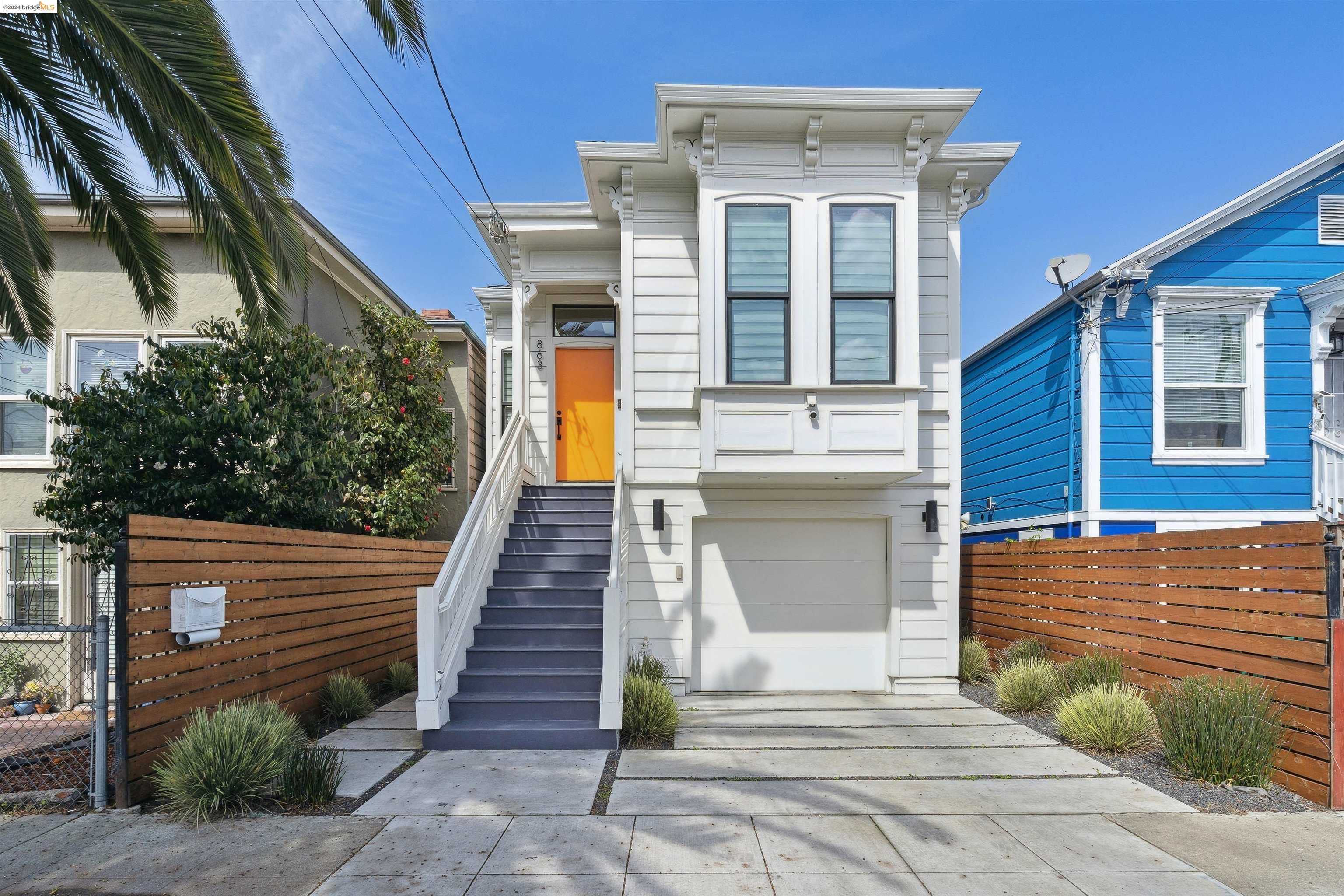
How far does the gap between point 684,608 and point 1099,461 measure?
5.11m

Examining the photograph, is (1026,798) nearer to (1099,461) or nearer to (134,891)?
(134,891)

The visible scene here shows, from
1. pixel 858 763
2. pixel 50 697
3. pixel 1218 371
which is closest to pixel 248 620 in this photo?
pixel 858 763

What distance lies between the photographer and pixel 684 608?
772 cm

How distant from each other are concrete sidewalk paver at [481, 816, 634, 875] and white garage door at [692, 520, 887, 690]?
149 inches

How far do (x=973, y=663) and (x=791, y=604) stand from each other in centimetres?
211

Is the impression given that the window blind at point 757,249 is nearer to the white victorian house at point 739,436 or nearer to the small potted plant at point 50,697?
the white victorian house at point 739,436

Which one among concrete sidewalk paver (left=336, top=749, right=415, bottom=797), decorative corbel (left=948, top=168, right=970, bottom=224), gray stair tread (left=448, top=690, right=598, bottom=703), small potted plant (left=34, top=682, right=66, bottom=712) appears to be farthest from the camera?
small potted plant (left=34, top=682, right=66, bottom=712)

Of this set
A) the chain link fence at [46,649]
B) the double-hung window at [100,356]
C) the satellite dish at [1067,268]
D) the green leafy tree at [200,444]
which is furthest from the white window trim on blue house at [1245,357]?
the double-hung window at [100,356]

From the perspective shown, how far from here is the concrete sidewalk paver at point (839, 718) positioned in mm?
6426

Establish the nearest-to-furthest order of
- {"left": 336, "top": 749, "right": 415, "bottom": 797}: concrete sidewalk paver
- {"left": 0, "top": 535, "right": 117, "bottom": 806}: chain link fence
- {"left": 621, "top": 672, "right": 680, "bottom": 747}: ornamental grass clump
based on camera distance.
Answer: {"left": 336, "top": 749, "right": 415, "bottom": 797}: concrete sidewalk paver, {"left": 621, "top": 672, "right": 680, "bottom": 747}: ornamental grass clump, {"left": 0, "top": 535, "right": 117, "bottom": 806}: chain link fence

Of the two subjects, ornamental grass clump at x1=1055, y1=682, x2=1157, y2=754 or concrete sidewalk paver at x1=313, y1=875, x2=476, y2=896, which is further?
ornamental grass clump at x1=1055, y1=682, x2=1157, y2=754

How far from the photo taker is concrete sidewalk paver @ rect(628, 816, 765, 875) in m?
3.63

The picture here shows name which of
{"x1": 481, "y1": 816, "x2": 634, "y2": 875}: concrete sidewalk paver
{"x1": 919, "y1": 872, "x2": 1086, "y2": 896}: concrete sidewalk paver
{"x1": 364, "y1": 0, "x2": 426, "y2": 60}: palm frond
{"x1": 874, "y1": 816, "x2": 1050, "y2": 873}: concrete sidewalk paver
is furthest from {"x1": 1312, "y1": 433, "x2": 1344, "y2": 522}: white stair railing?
{"x1": 364, "y1": 0, "x2": 426, "y2": 60}: palm frond

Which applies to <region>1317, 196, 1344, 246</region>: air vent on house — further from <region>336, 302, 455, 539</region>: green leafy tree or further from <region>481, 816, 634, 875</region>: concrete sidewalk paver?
<region>336, 302, 455, 539</region>: green leafy tree
